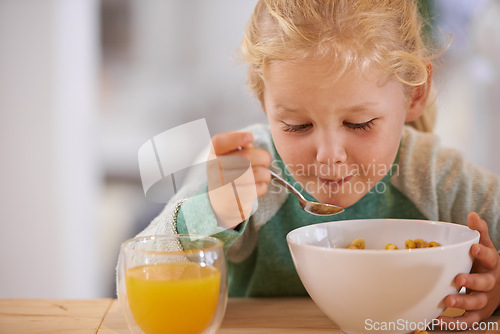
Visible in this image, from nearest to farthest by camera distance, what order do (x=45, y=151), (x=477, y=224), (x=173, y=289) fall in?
(x=173, y=289) < (x=477, y=224) < (x=45, y=151)

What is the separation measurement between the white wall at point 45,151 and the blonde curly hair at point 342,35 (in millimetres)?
1038

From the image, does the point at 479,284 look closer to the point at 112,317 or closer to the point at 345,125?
the point at 345,125

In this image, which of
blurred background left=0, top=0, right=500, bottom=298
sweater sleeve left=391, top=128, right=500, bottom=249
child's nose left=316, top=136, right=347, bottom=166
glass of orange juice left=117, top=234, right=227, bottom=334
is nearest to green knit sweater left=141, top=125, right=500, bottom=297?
sweater sleeve left=391, top=128, right=500, bottom=249

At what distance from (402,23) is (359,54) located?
87mm

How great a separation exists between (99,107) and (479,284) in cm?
133

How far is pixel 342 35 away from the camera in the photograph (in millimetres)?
589

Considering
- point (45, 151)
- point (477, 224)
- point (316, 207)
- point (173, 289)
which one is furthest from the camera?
point (45, 151)

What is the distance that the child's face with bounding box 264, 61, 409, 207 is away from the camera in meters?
0.58

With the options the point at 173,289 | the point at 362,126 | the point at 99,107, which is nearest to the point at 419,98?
the point at 362,126

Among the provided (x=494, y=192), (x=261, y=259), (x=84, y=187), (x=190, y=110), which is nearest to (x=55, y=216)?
(x=84, y=187)

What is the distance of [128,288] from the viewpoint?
488 mm

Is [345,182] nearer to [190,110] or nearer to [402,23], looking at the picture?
[402,23]

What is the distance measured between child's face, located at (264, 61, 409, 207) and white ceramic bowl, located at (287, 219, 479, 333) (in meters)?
0.13

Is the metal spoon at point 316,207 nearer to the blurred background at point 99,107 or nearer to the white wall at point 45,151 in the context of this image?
the blurred background at point 99,107
